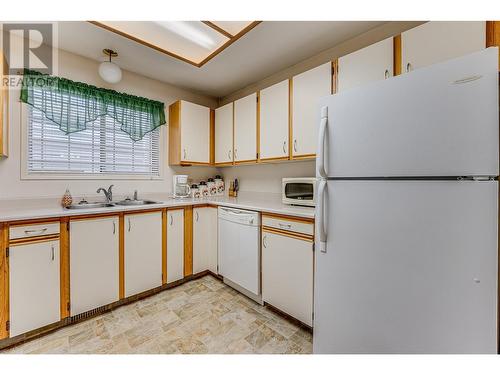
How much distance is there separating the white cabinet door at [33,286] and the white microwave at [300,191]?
1.94 m

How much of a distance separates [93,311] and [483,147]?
2747 millimetres

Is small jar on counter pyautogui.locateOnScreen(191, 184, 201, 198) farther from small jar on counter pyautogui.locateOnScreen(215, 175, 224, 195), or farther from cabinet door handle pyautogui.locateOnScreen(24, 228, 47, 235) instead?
cabinet door handle pyautogui.locateOnScreen(24, 228, 47, 235)

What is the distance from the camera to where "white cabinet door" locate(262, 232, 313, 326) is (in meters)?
1.65

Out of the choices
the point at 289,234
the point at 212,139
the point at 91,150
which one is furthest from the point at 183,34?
the point at 289,234

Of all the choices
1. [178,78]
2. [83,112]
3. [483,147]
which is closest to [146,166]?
[83,112]

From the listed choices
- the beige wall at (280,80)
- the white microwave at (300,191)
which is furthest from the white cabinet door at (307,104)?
the beige wall at (280,80)

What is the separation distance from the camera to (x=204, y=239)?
2.61m

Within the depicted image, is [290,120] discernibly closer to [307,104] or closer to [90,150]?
[307,104]

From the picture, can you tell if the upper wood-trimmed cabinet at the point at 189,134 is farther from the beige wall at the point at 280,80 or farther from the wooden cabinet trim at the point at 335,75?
the wooden cabinet trim at the point at 335,75

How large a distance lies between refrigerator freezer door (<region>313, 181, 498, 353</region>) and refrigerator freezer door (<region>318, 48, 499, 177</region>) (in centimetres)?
9

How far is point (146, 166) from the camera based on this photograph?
2.76m

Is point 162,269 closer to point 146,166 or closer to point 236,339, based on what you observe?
point 236,339

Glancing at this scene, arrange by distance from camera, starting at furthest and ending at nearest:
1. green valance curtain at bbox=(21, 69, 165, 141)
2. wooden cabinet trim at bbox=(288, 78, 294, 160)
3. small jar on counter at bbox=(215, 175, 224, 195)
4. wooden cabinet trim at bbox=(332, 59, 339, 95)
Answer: small jar on counter at bbox=(215, 175, 224, 195) → wooden cabinet trim at bbox=(288, 78, 294, 160) → green valance curtain at bbox=(21, 69, 165, 141) → wooden cabinet trim at bbox=(332, 59, 339, 95)

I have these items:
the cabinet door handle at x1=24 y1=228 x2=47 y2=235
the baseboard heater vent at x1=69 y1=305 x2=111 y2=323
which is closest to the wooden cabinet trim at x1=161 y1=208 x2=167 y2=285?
the baseboard heater vent at x1=69 y1=305 x2=111 y2=323
